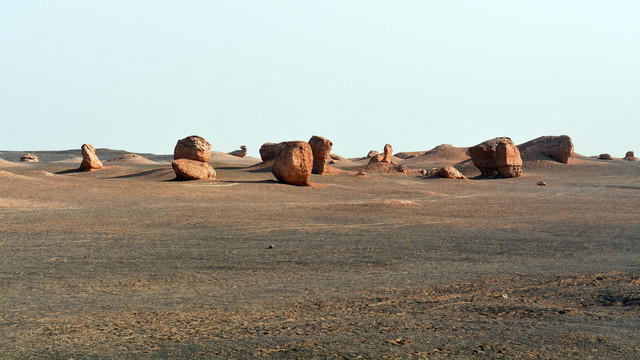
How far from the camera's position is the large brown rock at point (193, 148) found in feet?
96.8

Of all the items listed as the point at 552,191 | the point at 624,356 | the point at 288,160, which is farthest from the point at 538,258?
the point at 552,191

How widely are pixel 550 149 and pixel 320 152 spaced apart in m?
21.5

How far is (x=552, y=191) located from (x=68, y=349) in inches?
991

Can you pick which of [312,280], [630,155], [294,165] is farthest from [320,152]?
[630,155]

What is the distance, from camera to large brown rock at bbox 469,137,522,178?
119 feet

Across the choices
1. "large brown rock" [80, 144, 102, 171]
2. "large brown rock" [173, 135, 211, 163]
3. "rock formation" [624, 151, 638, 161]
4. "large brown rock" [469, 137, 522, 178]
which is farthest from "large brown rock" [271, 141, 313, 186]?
"rock formation" [624, 151, 638, 161]

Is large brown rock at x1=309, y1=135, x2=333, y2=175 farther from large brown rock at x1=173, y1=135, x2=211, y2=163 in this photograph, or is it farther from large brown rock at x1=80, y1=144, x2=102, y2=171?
large brown rock at x1=80, y1=144, x2=102, y2=171

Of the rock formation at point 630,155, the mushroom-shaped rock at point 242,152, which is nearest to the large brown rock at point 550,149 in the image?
the rock formation at point 630,155

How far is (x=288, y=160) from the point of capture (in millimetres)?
24312

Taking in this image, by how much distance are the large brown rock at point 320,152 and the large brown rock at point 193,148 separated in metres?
5.01

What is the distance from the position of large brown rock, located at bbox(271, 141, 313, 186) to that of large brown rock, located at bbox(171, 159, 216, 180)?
3.08 m

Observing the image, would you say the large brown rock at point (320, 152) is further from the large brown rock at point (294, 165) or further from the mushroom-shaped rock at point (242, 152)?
the mushroom-shaped rock at point (242, 152)

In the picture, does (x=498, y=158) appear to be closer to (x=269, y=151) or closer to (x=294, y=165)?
(x=269, y=151)

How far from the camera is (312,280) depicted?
7.94 m
